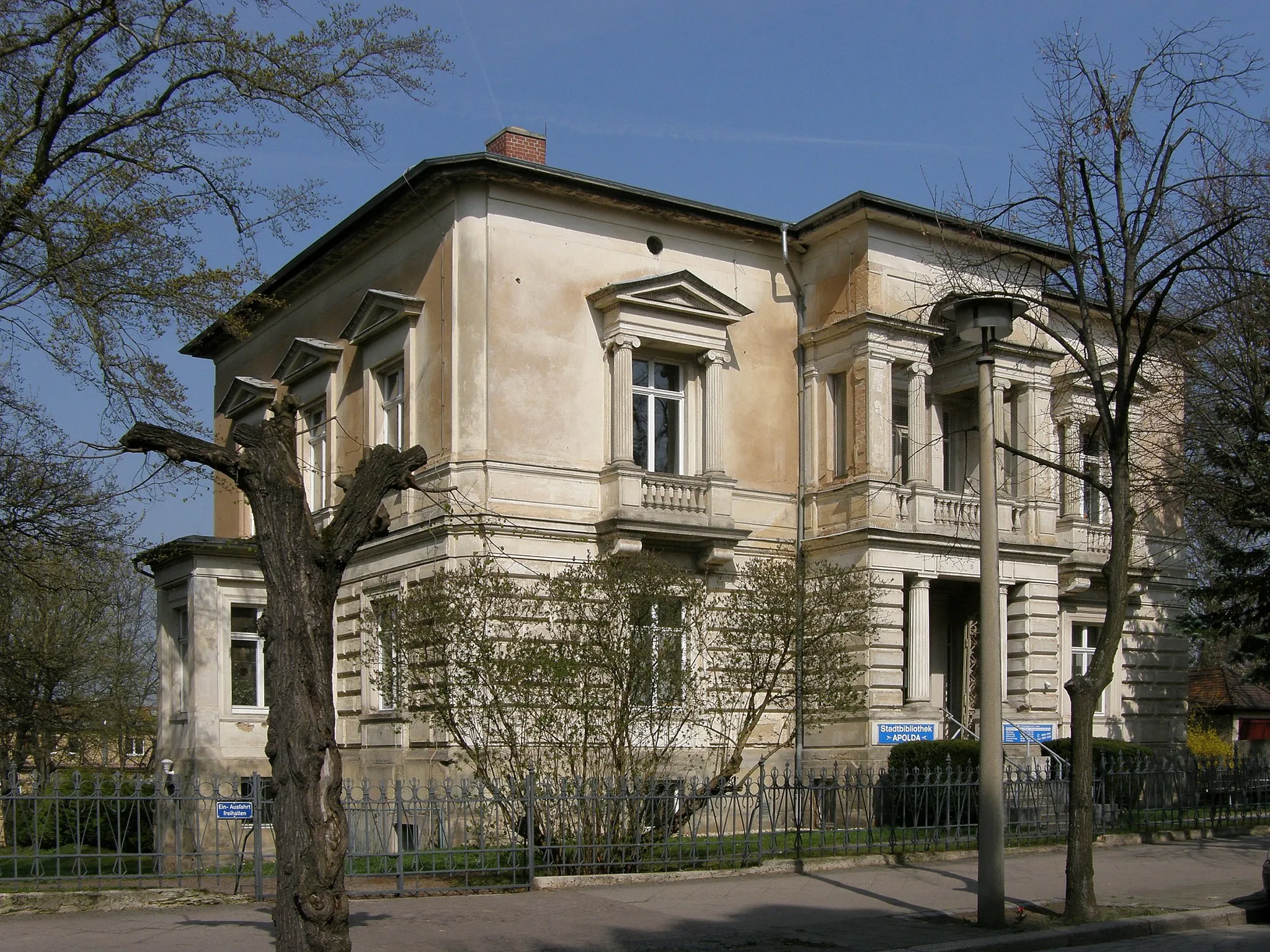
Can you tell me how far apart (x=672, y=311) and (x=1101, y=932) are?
1415 cm

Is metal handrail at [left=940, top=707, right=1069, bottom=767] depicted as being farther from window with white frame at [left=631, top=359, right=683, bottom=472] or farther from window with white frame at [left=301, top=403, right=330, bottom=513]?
window with white frame at [left=301, top=403, right=330, bottom=513]

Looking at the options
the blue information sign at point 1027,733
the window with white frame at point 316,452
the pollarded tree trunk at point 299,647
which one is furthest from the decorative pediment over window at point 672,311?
the pollarded tree trunk at point 299,647

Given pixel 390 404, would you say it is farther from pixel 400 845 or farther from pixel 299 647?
pixel 299 647

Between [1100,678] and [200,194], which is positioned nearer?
[1100,678]

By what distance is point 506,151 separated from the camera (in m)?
25.9

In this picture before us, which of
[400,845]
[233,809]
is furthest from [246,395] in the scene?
[400,845]

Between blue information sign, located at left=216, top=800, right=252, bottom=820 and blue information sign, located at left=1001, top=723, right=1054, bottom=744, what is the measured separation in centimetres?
1562

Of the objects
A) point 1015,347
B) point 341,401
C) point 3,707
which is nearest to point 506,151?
point 341,401

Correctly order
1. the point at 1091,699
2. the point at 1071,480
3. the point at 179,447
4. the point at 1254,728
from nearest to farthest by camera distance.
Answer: the point at 179,447 → the point at 1091,699 → the point at 1071,480 → the point at 1254,728

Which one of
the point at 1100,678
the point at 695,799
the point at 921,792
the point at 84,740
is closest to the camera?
the point at 1100,678

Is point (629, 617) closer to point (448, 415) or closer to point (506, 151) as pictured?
point (448, 415)

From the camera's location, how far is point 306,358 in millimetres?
27516

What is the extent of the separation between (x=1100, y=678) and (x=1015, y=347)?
1383cm

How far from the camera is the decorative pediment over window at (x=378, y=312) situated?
24.0 metres
